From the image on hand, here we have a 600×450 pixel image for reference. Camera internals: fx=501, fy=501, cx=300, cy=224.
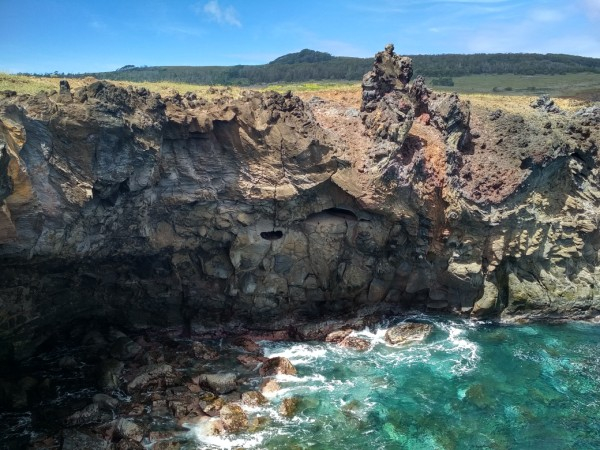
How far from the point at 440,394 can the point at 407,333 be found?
6.23 metres

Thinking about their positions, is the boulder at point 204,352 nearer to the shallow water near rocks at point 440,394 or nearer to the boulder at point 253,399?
the shallow water near rocks at point 440,394

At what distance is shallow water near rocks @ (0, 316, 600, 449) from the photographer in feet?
77.6

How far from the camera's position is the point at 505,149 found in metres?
36.0

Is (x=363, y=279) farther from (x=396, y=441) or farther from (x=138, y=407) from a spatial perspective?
(x=138, y=407)

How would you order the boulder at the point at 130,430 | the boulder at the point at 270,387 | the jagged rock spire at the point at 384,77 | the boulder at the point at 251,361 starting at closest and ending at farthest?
1. the boulder at the point at 130,430
2. the boulder at the point at 270,387
3. the boulder at the point at 251,361
4. the jagged rock spire at the point at 384,77

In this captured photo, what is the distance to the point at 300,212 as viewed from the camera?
105 feet

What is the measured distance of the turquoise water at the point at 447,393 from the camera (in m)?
23.7

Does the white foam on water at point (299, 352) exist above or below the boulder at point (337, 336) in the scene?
below

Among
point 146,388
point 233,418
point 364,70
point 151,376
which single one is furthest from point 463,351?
point 364,70

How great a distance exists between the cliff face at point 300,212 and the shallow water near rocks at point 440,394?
3.23 meters

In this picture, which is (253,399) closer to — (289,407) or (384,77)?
(289,407)

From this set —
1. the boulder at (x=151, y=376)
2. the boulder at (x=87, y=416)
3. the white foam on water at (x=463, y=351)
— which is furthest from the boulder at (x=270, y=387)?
the white foam on water at (x=463, y=351)

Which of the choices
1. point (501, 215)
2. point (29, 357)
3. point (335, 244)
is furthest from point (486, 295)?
point (29, 357)

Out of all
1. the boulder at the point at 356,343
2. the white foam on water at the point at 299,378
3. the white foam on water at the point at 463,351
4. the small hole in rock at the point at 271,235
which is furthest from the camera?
the small hole in rock at the point at 271,235
